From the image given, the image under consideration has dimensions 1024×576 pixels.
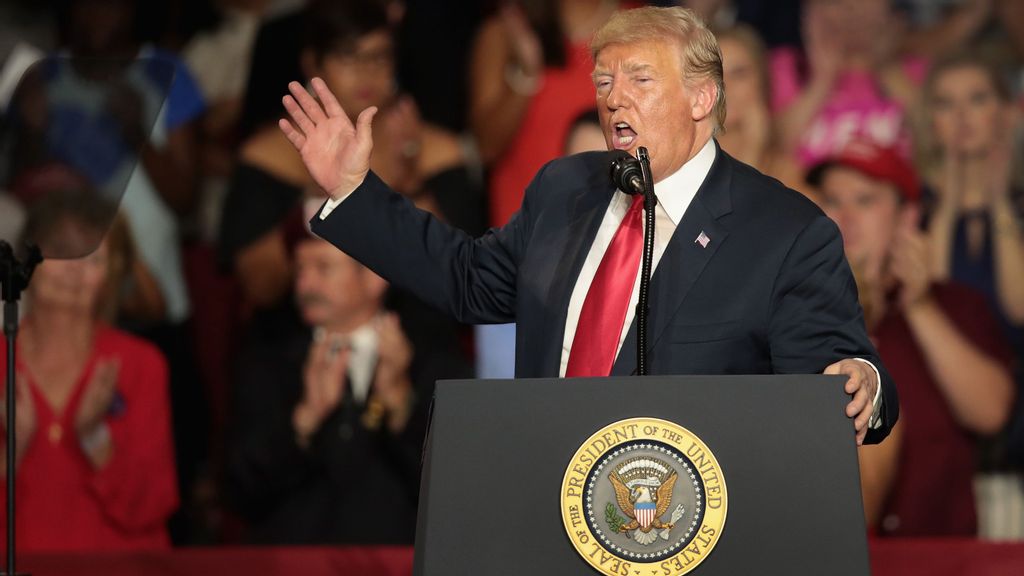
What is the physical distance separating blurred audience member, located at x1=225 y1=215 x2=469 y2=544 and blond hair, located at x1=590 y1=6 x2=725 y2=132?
6.21ft

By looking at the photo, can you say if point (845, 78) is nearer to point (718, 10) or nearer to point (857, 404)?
point (718, 10)

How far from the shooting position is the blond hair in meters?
1.95

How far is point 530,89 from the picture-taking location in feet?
13.8

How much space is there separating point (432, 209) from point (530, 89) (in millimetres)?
495

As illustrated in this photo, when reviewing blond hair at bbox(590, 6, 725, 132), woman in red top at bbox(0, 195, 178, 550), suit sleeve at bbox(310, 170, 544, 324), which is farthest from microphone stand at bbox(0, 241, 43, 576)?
woman in red top at bbox(0, 195, 178, 550)

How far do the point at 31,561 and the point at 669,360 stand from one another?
3.78 ft

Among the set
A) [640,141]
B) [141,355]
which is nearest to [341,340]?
[141,355]

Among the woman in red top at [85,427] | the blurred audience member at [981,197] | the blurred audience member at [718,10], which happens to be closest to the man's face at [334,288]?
the woman in red top at [85,427]

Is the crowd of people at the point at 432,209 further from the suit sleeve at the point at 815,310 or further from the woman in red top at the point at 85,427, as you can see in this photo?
the suit sleeve at the point at 815,310

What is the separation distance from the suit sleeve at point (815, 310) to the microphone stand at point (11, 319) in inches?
41.6

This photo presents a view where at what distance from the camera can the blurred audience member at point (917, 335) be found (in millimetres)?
4055

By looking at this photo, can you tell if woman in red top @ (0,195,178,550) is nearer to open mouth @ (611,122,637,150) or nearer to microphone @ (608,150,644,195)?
open mouth @ (611,122,637,150)

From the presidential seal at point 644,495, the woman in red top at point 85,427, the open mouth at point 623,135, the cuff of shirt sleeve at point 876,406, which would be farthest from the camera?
the woman in red top at point 85,427

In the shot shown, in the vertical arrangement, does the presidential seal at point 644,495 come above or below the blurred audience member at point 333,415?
below
